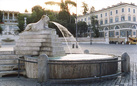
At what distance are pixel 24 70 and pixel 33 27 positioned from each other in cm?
250

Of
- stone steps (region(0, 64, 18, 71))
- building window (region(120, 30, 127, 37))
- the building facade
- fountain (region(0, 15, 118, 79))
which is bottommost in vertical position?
stone steps (region(0, 64, 18, 71))

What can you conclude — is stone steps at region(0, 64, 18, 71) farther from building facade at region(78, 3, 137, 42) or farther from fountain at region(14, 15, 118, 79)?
building facade at region(78, 3, 137, 42)

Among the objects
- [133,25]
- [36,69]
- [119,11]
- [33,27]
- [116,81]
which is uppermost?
[119,11]

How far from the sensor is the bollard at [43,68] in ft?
20.1

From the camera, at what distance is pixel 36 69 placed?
668 cm

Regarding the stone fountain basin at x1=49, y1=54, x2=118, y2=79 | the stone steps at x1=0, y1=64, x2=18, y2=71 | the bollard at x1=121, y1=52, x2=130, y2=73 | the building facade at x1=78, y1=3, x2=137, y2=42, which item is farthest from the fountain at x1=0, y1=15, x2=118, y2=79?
the building facade at x1=78, y1=3, x2=137, y2=42

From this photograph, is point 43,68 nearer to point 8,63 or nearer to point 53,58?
point 53,58

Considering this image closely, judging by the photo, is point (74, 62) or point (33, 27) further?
point (33, 27)

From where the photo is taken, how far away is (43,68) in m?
6.12

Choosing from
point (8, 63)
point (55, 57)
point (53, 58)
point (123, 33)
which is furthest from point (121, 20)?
point (8, 63)

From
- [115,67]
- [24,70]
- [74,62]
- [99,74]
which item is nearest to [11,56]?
[24,70]

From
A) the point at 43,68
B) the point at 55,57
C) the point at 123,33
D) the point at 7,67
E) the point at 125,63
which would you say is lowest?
the point at 7,67

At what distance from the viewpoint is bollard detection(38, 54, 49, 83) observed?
6.12 m

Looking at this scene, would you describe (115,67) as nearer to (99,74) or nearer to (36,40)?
(99,74)
